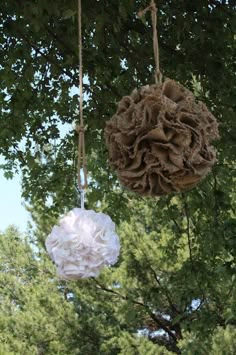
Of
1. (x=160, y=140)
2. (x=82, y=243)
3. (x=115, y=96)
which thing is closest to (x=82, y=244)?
(x=82, y=243)

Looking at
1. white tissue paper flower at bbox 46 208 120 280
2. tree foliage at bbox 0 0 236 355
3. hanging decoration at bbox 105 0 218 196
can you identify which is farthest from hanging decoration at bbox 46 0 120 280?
tree foliage at bbox 0 0 236 355

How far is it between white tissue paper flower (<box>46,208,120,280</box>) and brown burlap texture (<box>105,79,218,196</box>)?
13 cm

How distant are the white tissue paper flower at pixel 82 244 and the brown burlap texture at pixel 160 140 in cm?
13

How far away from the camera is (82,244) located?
1.41m

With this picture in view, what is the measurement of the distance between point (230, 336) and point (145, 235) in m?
1.64

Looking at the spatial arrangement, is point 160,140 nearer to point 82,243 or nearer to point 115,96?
point 82,243

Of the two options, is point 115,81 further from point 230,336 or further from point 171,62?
point 230,336

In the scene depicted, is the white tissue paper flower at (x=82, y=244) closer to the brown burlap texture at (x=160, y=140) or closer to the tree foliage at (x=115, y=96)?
the brown burlap texture at (x=160, y=140)

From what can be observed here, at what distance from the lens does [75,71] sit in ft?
10.7

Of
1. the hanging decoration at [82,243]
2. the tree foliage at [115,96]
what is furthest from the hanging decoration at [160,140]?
the tree foliage at [115,96]

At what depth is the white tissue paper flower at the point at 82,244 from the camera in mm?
1410

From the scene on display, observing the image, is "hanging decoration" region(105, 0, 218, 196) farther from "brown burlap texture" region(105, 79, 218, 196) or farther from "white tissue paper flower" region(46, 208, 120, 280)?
"white tissue paper flower" region(46, 208, 120, 280)

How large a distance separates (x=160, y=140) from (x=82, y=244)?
0.98ft

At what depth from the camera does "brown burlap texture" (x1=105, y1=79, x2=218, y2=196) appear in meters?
1.31
